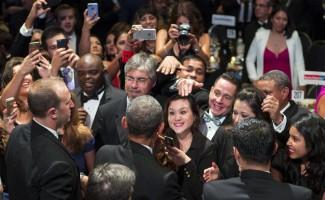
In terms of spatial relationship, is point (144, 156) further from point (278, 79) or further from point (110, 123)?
point (278, 79)

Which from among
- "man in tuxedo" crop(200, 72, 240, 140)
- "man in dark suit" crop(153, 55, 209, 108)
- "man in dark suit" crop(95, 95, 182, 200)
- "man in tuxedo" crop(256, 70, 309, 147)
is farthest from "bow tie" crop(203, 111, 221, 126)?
"man in dark suit" crop(95, 95, 182, 200)

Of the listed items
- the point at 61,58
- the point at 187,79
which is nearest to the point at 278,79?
the point at 187,79

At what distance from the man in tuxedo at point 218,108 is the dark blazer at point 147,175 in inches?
46.5

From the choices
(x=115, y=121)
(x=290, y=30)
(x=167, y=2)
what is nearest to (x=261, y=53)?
(x=290, y=30)

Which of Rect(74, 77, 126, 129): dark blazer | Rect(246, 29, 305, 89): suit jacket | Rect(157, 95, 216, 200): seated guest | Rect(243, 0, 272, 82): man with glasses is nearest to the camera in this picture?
Rect(157, 95, 216, 200): seated guest

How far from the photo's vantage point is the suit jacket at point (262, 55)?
7.44 metres

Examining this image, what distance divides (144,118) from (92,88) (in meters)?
1.68

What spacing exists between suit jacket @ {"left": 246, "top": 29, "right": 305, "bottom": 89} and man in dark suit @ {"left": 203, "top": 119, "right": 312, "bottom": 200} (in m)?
4.01

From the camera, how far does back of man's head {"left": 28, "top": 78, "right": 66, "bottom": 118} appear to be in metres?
3.92

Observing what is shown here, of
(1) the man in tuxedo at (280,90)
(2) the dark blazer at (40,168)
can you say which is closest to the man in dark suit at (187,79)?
(1) the man in tuxedo at (280,90)

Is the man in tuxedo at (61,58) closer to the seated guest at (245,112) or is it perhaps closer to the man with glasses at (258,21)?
the seated guest at (245,112)

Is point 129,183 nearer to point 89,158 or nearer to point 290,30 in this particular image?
point 89,158

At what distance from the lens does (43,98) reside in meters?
3.92

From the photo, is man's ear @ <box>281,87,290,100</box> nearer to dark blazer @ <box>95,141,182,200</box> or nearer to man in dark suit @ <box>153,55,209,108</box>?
man in dark suit @ <box>153,55,209,108</box>
